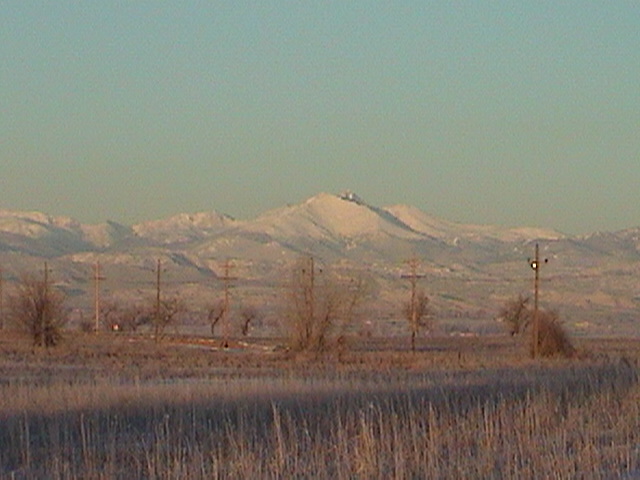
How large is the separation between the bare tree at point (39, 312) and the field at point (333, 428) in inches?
1377

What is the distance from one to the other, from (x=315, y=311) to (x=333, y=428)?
45004 mm

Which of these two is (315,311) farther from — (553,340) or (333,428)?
(333,428)

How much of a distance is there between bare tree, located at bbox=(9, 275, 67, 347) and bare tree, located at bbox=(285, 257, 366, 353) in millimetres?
14434

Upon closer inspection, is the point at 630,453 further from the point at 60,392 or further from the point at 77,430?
the point at 60,392

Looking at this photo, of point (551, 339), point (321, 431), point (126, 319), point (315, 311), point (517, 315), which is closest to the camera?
point (321, 431)

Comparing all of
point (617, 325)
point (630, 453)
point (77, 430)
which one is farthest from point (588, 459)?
point (617, 325)

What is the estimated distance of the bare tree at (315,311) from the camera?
67.9 metres

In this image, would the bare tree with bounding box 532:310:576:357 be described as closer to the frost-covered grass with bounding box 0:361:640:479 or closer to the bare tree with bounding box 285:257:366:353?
the bare tree with bounding box 285:257:366:353

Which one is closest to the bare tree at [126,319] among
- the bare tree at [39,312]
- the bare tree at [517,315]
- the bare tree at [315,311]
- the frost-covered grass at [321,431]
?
the bare tree at [517,315]

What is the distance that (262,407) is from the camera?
27.6 metres

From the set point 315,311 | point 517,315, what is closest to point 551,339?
point 315,311

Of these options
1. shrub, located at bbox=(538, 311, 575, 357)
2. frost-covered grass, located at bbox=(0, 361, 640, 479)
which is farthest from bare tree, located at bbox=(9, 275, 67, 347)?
frost-covered grass, located at bbox=(0, 361, 640, 479)

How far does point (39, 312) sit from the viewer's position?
74.4 meters

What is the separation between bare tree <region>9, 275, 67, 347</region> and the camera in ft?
243
